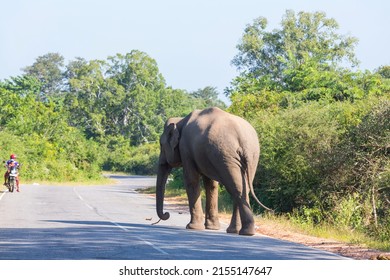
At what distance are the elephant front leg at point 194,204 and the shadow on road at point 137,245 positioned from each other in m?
0.51

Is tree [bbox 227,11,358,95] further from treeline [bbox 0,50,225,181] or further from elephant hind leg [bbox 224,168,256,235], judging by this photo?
elephant hind leg [bbox 224,168,256,235]

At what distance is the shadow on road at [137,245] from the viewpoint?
1359 cm

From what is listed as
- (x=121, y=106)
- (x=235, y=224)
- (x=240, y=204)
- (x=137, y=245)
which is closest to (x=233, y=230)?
(x=235, y=224)

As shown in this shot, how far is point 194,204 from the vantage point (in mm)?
20125

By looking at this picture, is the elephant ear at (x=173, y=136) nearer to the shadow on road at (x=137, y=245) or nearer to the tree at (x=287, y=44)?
the shadow on road at (x=137, y=245)

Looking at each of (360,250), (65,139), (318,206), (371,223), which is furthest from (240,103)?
(65,139)

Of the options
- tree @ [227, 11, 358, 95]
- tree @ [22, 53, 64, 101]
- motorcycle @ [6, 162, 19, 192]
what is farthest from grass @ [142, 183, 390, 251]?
tree @ [22, 53, 64, 101]

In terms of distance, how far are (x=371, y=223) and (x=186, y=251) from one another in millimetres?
11266

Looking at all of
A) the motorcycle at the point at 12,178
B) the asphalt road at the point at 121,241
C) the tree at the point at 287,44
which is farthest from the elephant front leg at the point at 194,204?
the tree at the point at 287,44

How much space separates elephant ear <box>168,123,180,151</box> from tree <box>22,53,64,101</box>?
120 m

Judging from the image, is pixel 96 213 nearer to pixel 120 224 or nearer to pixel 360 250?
pixel 120 224

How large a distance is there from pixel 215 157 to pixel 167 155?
2.14 meters

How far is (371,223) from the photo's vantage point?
24.3m

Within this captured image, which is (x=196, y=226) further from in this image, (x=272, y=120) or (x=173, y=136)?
(x=272, y=120)
